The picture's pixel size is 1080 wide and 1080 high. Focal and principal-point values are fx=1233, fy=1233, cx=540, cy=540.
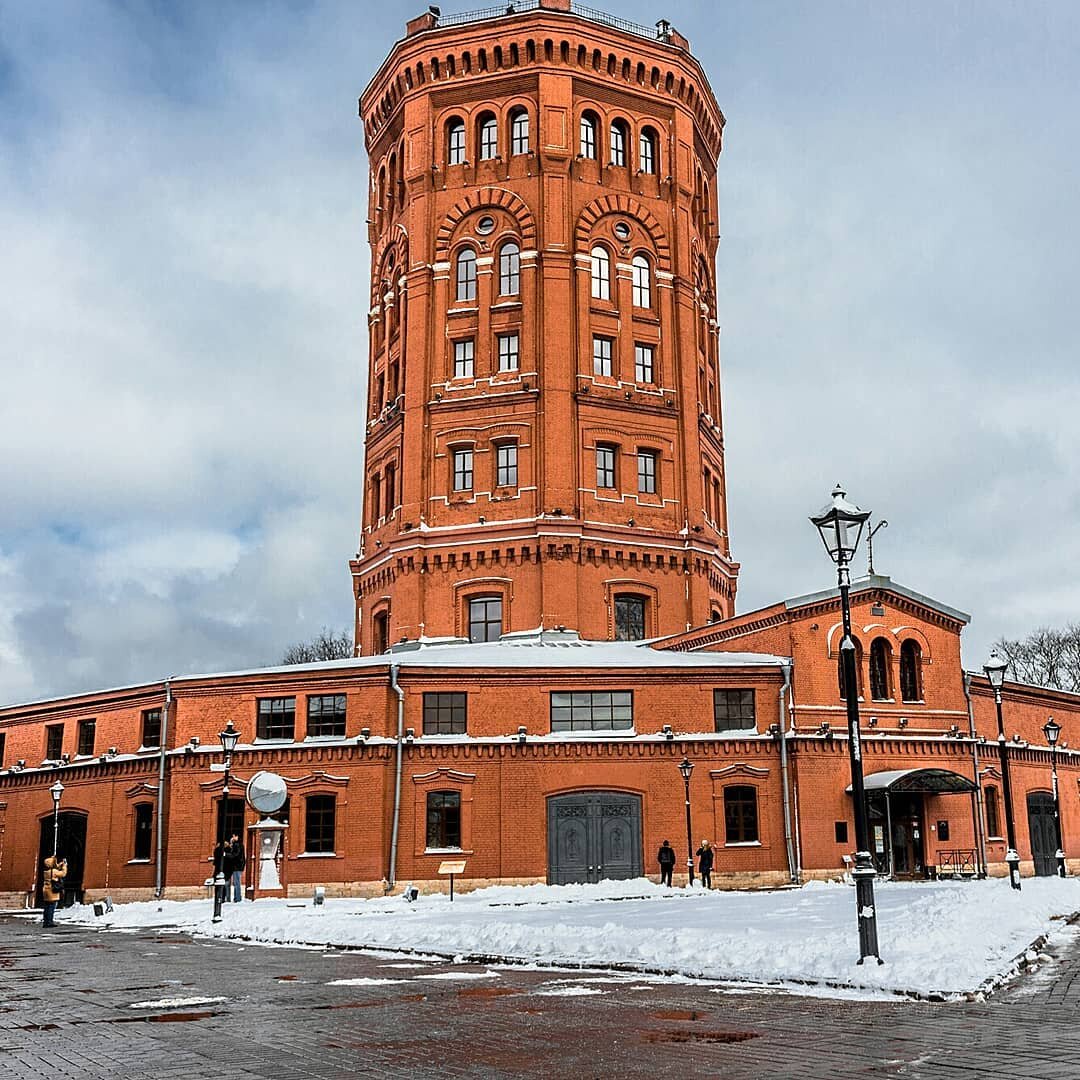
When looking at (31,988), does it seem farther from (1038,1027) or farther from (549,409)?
(549,409)

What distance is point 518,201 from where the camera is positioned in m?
49.3

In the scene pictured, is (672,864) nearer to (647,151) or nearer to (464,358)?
(464,358)

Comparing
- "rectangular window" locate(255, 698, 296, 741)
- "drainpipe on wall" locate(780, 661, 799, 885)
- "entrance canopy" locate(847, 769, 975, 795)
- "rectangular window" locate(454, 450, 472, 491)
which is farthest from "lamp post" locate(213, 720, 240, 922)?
"entrance canopy" locate(847, 769, 975, 795)

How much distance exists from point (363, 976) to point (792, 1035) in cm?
720

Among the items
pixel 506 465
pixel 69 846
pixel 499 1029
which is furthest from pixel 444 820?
pixel 499 1029

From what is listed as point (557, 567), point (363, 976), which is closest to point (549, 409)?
point (557, 567)

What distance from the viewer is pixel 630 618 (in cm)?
4675

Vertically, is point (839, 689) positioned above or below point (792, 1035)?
above

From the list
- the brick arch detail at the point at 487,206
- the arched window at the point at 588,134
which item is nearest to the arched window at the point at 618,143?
the arched window at the point at 588,134

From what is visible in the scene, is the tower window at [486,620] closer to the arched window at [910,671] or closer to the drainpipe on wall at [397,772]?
the drainpipe on wall at [397,772]

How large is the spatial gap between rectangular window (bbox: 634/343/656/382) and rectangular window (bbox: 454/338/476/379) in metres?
6.55

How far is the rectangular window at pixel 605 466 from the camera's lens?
47.7 metres

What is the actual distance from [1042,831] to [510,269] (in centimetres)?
2970

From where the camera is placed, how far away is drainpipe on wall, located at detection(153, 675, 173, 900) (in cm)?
3803
